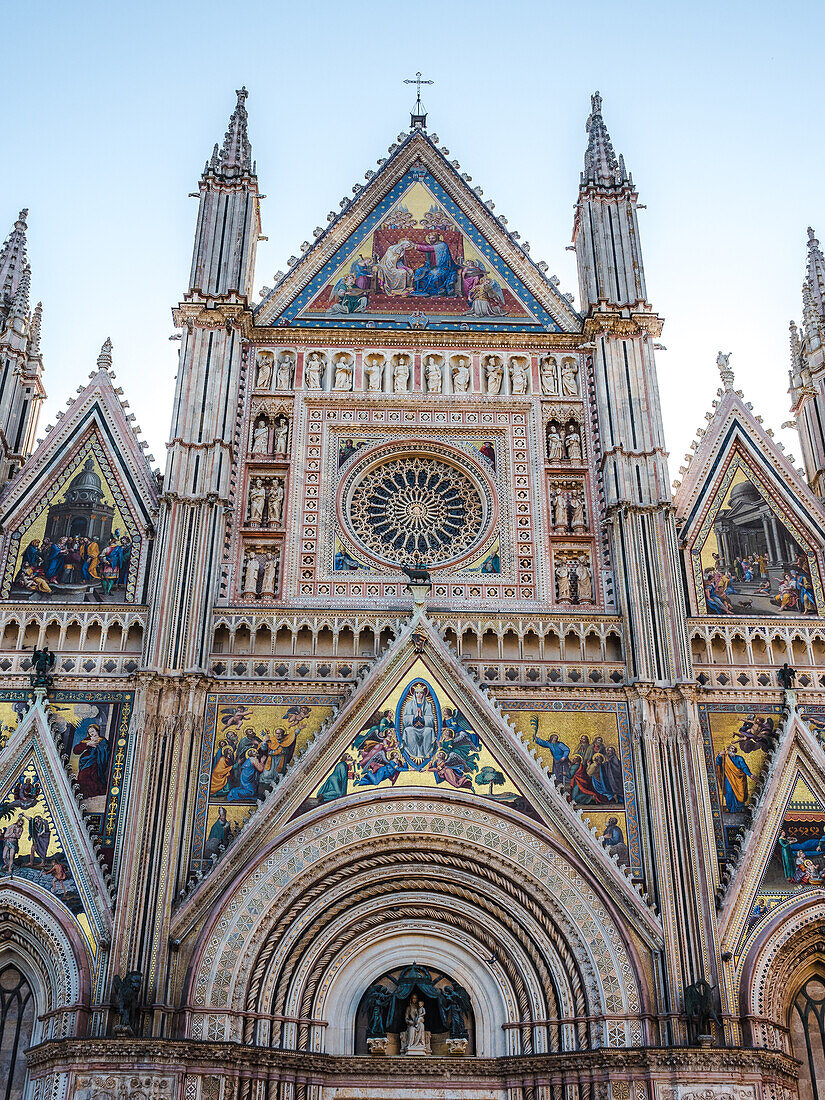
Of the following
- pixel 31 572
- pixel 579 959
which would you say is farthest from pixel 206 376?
pixel 579 959

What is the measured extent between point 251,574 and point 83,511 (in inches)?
124

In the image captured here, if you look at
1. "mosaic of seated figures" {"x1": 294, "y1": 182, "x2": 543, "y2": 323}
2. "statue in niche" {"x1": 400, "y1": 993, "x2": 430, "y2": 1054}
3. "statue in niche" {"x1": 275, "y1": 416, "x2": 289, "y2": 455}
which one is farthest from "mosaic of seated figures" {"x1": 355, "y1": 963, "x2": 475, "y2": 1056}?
"mosaic of seated figures" {"x1": 294, "y1": 182, "x2": 543, "y2": 323}

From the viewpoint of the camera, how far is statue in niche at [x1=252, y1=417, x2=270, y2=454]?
2100 cm

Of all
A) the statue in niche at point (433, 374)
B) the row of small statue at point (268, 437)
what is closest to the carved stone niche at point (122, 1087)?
the row of small statue at point (268, 437)

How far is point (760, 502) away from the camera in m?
20.5

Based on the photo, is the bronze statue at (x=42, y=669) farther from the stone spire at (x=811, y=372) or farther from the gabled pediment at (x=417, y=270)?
the stone spire at (x=811, y=372)

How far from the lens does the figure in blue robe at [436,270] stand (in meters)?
22.9

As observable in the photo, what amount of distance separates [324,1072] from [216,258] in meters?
14.3

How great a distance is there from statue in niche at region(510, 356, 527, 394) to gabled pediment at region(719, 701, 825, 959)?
7.63 meters

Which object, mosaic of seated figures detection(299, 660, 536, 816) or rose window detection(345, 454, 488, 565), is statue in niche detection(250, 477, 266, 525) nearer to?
rose window detection(345, 454, 488, 565)

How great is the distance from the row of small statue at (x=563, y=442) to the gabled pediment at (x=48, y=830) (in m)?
9.73

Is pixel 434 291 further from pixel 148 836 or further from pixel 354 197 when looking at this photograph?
pixel 148 836

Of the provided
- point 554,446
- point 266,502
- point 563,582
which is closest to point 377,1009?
point 563,582

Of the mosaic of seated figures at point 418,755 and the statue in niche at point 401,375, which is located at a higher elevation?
the statue in niche at point 401,375
